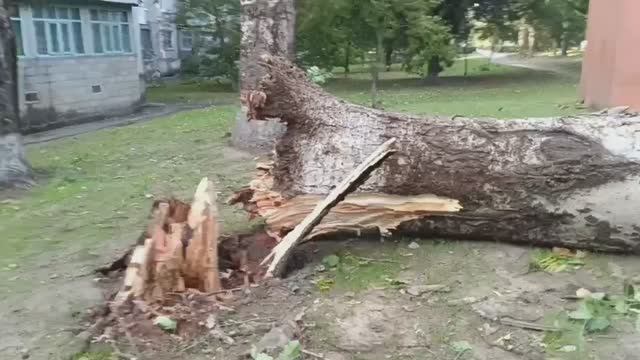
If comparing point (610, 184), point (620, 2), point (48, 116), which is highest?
point (620, 2)

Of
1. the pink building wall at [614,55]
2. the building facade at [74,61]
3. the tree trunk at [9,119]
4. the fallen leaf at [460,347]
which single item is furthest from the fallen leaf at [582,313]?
the building facade at [74,61]

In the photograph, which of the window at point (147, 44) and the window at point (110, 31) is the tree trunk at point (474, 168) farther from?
the window at point (147, 44)

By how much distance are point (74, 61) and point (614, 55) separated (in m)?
12.1

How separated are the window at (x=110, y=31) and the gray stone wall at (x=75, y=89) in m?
0.26

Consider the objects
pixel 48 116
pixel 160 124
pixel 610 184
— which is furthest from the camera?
pixel 48 116

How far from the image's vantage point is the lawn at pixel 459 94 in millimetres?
13889

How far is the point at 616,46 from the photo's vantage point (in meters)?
12.4

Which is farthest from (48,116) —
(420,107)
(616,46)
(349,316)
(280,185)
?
(349,316)

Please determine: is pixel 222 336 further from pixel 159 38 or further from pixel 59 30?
pixel 159 38

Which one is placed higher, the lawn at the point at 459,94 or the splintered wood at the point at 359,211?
the splintered wood at the point at 359,211

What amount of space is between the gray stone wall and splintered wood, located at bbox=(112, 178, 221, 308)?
38.4ft

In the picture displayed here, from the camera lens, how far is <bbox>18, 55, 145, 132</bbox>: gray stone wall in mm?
16078

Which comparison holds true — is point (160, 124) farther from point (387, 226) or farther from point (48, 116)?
point (387, 226)

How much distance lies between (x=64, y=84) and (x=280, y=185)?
13893mm
